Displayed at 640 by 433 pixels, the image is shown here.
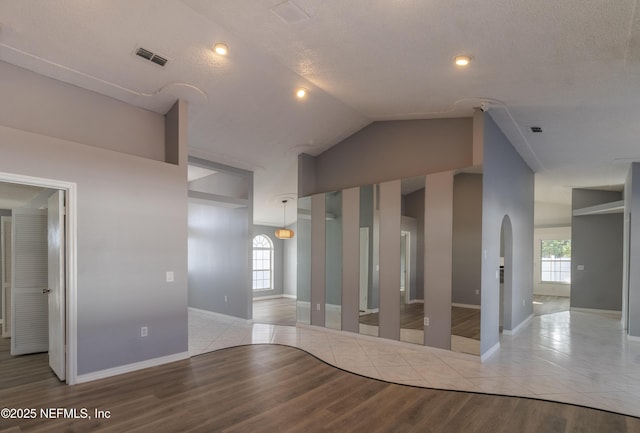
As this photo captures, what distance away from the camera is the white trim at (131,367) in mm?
3780

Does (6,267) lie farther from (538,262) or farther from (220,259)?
(538,262)

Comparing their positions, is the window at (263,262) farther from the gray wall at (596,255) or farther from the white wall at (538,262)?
the white wall at (538,262)

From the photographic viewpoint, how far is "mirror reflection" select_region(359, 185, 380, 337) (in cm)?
557

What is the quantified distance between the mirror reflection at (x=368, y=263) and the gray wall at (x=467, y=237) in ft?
4.10

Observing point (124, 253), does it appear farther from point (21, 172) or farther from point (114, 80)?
point (114, 80)

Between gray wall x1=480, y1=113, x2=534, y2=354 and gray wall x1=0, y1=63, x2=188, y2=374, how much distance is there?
396cm

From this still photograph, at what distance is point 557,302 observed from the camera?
1038 centimetres

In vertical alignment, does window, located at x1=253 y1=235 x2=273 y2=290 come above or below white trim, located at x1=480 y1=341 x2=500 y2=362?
above

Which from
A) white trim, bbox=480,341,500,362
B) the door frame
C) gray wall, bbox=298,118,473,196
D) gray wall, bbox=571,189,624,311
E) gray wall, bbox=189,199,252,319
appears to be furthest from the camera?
gray wall, bbox=571,189,624,311

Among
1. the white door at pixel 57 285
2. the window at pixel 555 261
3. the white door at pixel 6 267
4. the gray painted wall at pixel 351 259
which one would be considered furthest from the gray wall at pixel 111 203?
the window at pixel 555 261

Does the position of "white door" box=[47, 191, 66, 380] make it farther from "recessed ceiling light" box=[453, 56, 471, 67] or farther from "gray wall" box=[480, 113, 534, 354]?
"gray wall" box=[480, 113, 534, 354]

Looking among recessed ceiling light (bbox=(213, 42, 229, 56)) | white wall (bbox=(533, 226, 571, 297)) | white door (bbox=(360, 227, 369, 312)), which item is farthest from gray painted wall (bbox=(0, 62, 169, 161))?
white wall (bbox=(533, 226, 571, 297))

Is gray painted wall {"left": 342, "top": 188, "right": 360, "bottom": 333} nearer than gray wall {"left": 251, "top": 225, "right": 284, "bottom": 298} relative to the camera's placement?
Yes

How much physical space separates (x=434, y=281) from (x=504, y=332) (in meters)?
2.24
